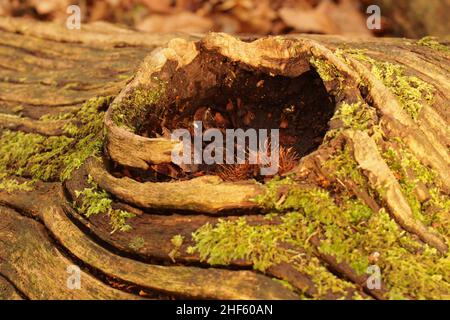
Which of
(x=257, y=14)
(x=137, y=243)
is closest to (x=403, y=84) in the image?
(x=137, y=243)

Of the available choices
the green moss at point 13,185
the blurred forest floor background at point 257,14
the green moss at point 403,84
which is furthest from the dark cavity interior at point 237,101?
the blurred forest floor background at point 257,14

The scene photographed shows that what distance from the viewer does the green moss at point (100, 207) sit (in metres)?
2.12

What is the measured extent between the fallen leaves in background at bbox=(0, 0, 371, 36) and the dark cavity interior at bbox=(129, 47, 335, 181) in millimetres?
2314

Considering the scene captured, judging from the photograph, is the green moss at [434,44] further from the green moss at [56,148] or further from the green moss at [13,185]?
the green moss at [13,185]

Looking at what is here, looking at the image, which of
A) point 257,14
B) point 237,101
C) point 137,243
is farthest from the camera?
point 257,14

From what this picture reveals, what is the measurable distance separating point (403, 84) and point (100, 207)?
1407 mm

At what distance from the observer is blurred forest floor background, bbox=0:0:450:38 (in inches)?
181

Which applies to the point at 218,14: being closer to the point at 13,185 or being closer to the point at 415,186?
the point at 13,185

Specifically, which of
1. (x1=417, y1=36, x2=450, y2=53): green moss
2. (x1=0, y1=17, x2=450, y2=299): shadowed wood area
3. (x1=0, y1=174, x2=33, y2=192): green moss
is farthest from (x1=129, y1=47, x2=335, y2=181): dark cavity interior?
(x1=417, y1=36, x2=450, y2=53): green moss

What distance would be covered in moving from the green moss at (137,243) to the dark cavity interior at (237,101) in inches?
18.8

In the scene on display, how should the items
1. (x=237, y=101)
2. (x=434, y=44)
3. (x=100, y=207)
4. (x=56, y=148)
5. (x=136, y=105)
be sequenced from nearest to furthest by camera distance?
(x=100, y=207)
(x=136, y=105)
(x=237, y=101)
(x=56, y=148)
(x=434, y=44)

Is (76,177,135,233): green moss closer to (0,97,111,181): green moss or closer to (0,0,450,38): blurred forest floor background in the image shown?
(0,97,111,181): green moss

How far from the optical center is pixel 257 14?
497cm
